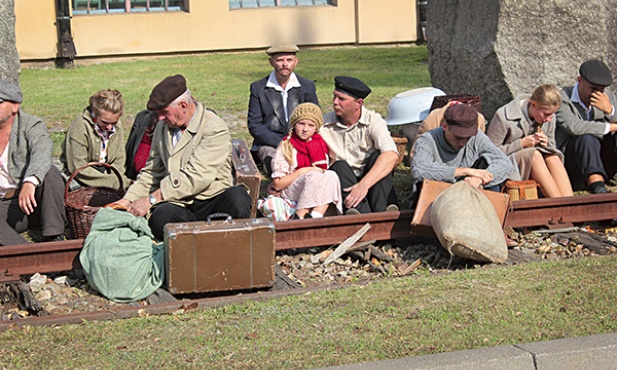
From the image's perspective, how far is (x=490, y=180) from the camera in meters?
7.46

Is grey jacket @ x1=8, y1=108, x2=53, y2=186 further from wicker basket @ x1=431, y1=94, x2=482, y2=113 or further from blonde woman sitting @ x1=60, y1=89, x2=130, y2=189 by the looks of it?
wicker basket @ x1=431, y1=94, x2=482, y2=113

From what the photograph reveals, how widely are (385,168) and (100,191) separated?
7.73 feet

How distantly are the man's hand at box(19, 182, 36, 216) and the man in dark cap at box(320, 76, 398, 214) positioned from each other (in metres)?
2.40

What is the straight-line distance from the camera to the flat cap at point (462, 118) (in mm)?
7418

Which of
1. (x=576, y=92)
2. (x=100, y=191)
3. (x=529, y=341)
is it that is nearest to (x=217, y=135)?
(x=100, y=191)

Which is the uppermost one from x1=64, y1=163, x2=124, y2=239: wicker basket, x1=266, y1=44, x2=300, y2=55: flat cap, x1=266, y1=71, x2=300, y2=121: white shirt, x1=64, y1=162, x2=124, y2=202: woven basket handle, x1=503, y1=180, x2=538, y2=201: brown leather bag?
x1=266, y1=44, x2=300, y2=55: flat cap

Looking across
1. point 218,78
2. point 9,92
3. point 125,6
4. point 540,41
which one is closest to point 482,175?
point 540,41

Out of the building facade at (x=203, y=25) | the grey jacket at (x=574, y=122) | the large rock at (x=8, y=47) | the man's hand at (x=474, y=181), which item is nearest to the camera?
the man's hand at (x=474, y=181)

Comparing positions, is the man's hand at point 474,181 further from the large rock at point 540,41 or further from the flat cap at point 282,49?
the large rock at point 540,41

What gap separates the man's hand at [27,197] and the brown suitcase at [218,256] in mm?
1456

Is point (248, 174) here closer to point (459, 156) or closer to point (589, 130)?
point (459, 156)

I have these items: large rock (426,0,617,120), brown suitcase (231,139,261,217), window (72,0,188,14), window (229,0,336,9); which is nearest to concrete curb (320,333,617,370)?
brown suitcase (231,139,261,217)

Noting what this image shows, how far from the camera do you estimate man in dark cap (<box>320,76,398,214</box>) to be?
7.70 metres

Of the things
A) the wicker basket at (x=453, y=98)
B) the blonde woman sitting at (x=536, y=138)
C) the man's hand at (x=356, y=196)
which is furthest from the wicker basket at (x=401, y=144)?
the man's hand at (x=356, y=196)
